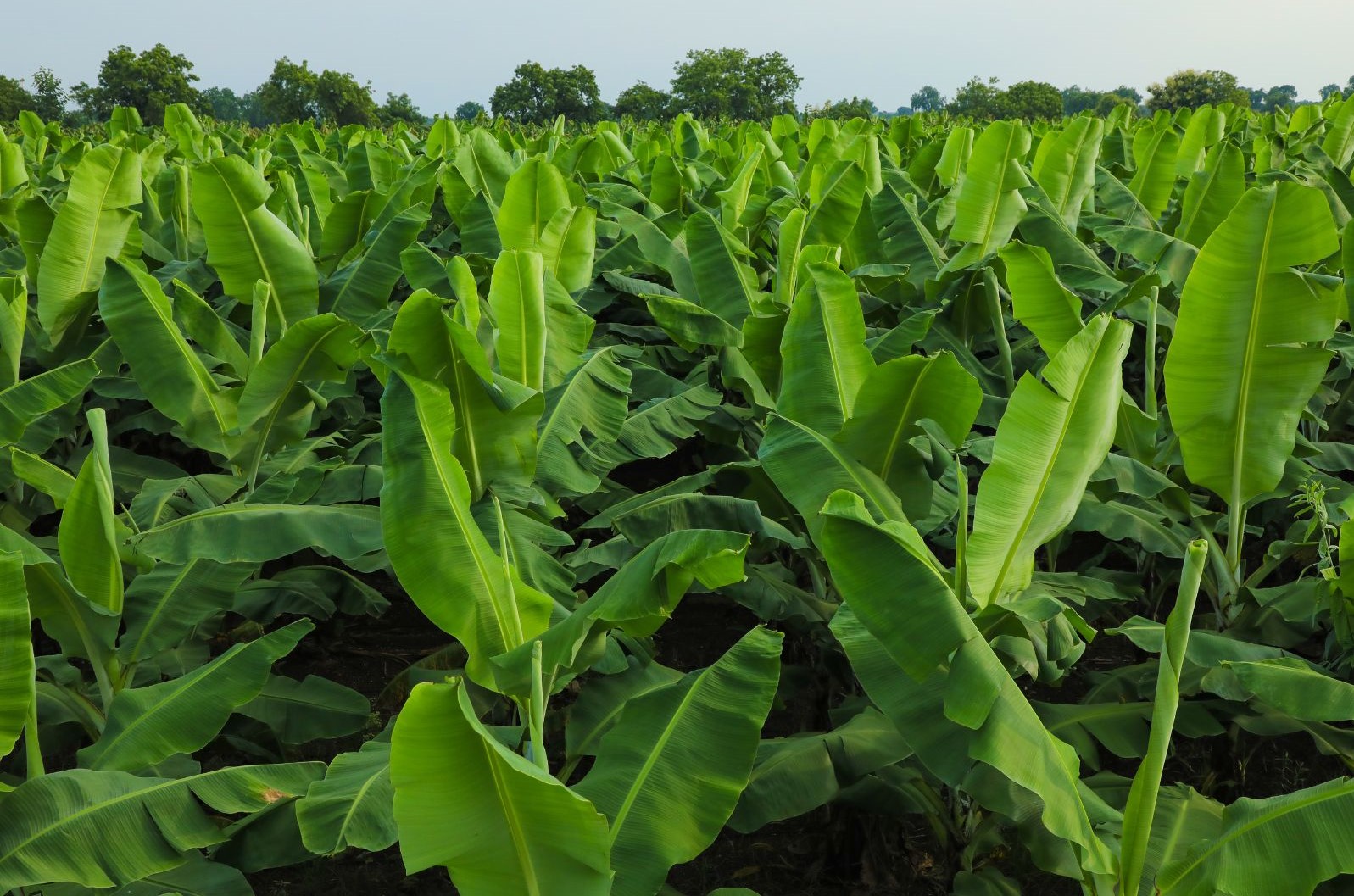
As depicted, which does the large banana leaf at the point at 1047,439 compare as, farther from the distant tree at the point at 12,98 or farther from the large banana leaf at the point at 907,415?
the distant tree at the point at 12,98


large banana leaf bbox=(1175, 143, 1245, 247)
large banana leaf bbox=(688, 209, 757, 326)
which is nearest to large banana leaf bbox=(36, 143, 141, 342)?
large banana leaf bbox=(688, 209, 757, 326)

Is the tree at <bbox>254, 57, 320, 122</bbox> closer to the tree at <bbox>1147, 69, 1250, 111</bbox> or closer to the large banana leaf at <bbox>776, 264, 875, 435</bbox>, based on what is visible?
the tree at <bbox>1147, 69, 1250, 111</bbox>

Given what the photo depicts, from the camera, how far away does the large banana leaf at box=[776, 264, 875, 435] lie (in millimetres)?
3188

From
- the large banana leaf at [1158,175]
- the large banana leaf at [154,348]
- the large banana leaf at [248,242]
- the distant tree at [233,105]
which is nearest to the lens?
the large banana leaf at [154,348]

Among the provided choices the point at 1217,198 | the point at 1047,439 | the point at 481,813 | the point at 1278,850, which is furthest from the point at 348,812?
the point at 1217,198

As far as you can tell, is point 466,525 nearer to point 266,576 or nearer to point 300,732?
point 300,732

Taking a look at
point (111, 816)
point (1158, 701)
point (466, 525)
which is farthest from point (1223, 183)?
point (111, 816)

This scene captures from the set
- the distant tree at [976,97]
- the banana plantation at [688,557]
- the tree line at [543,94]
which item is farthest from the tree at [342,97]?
the banana plantation at [688,557]

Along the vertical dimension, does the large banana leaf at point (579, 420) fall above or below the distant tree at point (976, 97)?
below

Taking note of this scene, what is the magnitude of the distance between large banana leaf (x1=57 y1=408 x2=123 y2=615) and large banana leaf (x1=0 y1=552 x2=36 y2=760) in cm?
51

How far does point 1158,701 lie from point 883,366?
1086 millimetres

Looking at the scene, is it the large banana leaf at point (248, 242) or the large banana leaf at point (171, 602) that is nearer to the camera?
the large banana leaf at point (171, 602)

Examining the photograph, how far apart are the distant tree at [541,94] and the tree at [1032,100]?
898 inches

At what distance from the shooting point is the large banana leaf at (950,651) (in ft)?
7.20
